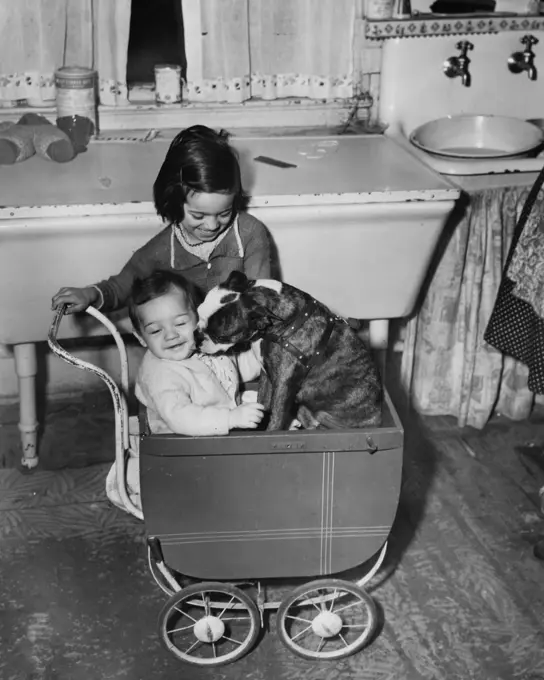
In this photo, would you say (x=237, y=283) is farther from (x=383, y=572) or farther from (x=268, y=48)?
(x=268, y=48)

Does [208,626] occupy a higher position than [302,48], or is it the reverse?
[302,48]

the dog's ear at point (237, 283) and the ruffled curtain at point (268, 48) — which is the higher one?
the ruffled curtain at point (268, 48)

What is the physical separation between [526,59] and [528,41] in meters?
0.05

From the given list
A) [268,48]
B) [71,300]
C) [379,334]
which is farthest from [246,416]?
[268,48]

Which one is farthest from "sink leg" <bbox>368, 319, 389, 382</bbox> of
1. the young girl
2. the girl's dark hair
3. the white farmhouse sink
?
the girl's dark hair

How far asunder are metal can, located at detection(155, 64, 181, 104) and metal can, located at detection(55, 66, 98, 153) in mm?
192

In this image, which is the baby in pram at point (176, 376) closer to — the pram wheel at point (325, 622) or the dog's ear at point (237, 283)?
the dog's ear at point (237, 283)

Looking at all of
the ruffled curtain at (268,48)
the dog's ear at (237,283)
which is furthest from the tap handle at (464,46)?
the dog's ear at (237,283)

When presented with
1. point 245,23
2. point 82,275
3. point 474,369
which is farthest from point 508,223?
point 82,275

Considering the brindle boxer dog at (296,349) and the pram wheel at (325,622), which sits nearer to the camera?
the brindle boxer dog at (296,349)

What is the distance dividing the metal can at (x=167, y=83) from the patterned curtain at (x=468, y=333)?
2.93ft

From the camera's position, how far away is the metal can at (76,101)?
2.43m

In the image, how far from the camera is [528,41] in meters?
2.70

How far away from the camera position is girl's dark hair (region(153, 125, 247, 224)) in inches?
72.6
